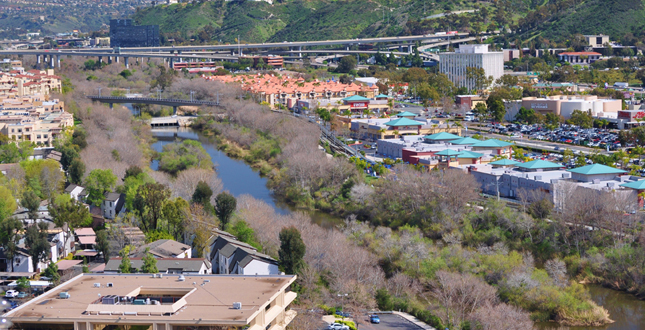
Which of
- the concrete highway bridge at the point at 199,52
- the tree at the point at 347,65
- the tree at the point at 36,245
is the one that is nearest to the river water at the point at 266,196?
the tree at the point at 36,245

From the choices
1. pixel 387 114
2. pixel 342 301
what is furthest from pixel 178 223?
pixel 387 114

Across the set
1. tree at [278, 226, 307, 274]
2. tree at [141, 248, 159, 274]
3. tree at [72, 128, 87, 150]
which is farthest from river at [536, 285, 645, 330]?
tree at [72, 128, 87, 150]

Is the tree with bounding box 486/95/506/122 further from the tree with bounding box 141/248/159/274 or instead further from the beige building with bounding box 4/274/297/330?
the beige building with bounding box 4/274/297/330

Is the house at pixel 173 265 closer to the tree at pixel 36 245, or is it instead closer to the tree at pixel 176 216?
the tree at pixel 36 245

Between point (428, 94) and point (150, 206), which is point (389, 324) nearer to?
point (150, 206)

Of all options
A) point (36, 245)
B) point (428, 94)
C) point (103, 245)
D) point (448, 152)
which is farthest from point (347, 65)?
point (36, 245)

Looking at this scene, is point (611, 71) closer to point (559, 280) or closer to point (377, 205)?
point (377, 205)
